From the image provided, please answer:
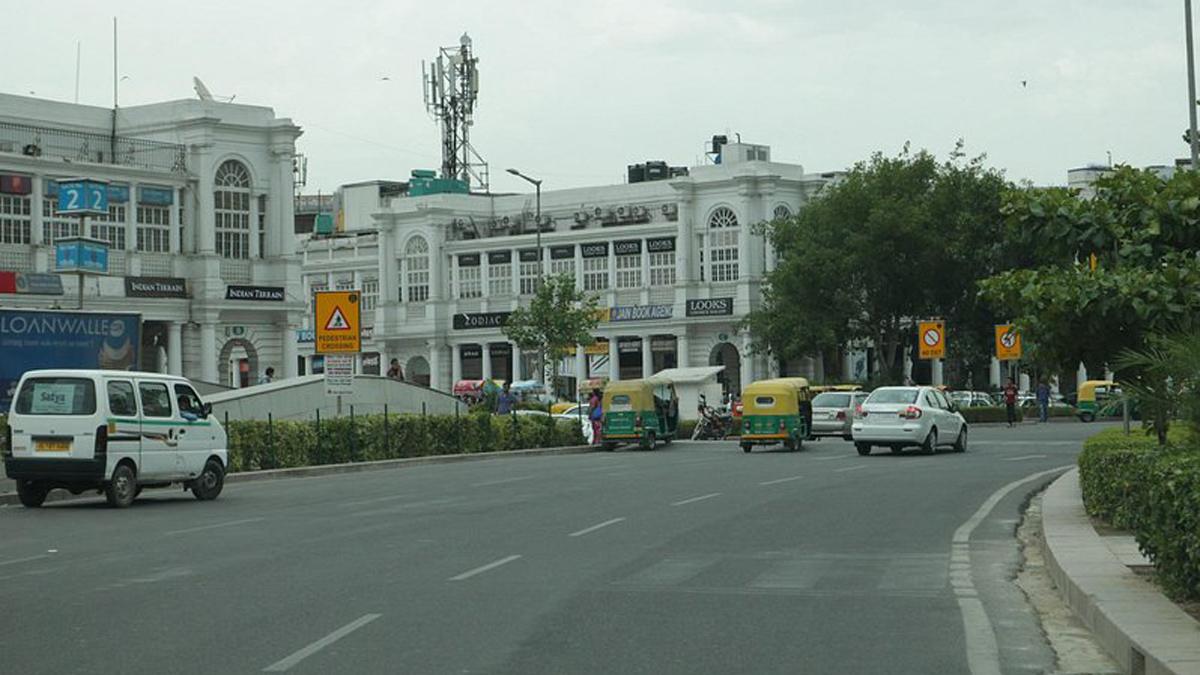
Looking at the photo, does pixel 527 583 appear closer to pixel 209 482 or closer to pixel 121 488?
pixel 121 488

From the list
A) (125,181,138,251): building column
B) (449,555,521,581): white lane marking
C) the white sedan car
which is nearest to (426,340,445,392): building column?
(125,181,138,251): building column

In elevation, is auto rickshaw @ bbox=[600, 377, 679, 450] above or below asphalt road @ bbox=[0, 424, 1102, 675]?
above

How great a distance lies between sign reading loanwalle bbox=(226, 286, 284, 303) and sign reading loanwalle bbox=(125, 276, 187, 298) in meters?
2.00

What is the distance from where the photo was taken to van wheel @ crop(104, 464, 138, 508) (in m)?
24.7

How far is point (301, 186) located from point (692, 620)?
11219cm

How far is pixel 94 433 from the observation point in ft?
79.3

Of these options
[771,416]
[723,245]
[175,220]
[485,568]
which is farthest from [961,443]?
[723,245]

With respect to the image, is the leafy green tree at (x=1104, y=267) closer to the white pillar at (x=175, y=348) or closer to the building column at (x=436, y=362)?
the white pillar at (x=175, y=348)

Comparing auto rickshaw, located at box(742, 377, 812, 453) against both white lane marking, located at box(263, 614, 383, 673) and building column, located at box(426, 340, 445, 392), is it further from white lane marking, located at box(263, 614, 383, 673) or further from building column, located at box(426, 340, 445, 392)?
building column, located at box(426, 340, 445, 392)

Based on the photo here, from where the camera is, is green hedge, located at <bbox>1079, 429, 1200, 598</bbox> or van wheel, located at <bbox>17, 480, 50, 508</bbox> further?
van wheel, located at <bbox>17, 480, 50, 508</bbox>

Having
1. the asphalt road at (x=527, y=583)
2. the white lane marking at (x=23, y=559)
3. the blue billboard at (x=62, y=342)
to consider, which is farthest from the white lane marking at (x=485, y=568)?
the blue billboard at (x=62, y=342)

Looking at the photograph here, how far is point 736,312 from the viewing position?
302 ft

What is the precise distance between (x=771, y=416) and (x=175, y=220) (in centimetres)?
3580

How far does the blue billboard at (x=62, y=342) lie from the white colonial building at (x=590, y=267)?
59012 mm
